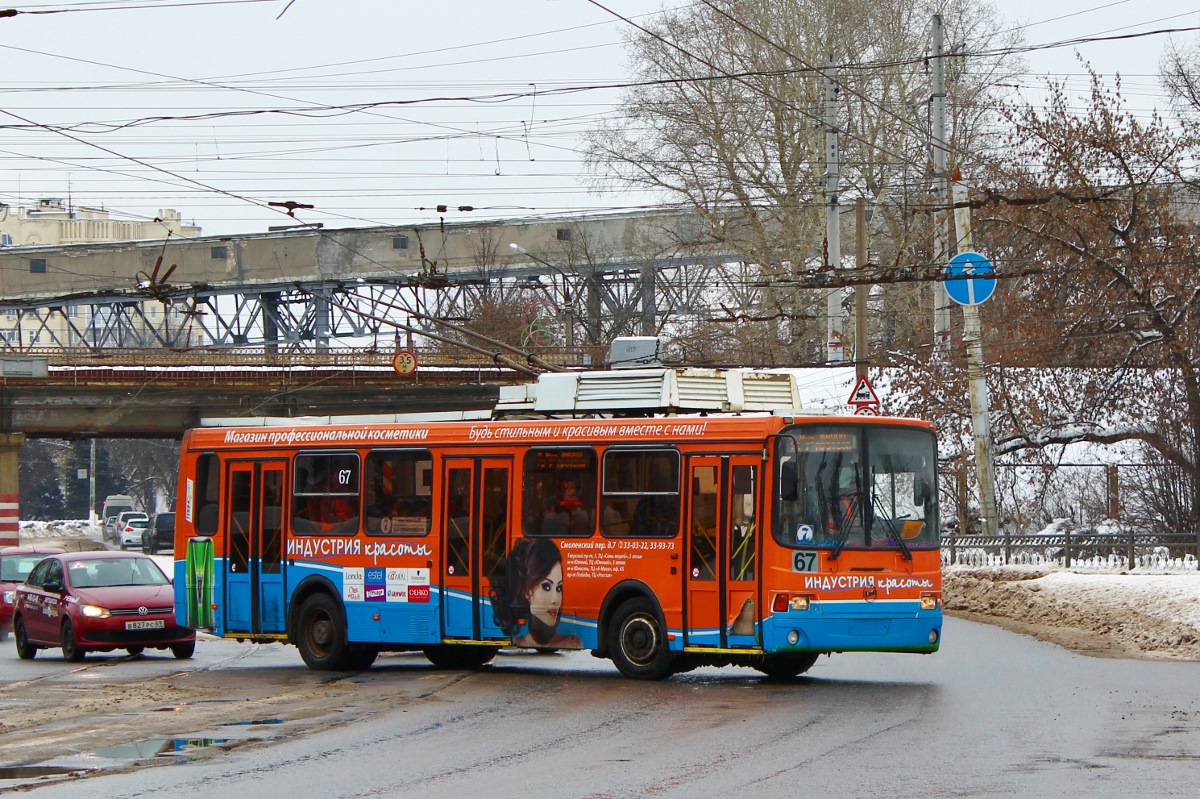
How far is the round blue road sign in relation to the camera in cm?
2569

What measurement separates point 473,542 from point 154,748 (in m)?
6.57

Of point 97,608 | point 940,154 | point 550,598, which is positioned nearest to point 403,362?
point 940,154

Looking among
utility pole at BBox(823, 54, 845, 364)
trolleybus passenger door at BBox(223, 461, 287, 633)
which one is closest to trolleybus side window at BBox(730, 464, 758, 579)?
trolleybus passenger door at BBox(223, 461, 287, 633)

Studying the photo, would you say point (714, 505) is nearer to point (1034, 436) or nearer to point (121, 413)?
point (1034, 436)

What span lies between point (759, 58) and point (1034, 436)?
20.9 meters

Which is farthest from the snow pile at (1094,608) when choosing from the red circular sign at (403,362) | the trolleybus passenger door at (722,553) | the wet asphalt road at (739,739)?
the red circular sign at (403,362)

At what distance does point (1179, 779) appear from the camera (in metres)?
9.34

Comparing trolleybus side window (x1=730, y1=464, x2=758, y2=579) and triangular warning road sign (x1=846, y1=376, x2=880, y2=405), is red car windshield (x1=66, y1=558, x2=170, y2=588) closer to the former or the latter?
trolleybus side window (x1=730, y1=464, x2=758, y2=579)

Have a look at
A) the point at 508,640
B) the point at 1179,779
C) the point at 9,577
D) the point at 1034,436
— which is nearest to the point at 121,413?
the point at 9,577

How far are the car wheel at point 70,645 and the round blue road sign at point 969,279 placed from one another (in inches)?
532

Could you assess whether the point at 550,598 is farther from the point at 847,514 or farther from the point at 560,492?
the point at 847,514

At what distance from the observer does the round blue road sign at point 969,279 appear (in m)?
25.7

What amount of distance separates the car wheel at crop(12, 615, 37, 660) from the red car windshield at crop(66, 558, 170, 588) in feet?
3.57

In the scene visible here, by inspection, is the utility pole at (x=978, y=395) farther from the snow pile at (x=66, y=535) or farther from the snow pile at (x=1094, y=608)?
the snow pile at (x=66, y=535)
